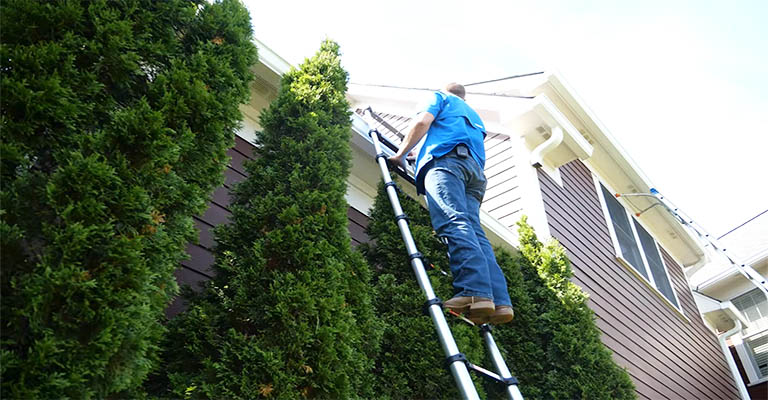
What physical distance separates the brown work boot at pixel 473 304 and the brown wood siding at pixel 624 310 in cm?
309

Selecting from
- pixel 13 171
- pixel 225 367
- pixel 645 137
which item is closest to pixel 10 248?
pixel 13 171

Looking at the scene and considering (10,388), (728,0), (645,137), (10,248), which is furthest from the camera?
(645,137)

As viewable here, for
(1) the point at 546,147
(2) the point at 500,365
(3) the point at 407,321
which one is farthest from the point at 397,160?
(1) the point at 546,147

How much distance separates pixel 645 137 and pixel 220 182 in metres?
9.90

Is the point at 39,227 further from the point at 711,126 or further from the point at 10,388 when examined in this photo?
the point at 711,126

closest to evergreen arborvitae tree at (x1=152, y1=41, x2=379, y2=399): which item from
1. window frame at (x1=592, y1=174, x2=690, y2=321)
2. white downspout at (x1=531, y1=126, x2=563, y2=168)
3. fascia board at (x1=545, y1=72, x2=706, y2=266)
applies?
white downspout at (x1=531, y1=126, x2=563, y2=168)

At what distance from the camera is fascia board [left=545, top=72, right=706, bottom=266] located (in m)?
7.41

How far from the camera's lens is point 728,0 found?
8133 millimetres

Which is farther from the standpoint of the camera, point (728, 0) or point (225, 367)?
point (728, 0)

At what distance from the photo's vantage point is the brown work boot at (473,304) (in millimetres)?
2666

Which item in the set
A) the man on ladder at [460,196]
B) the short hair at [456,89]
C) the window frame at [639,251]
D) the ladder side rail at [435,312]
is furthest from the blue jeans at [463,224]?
the window frame at [639,251]

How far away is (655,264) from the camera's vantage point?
29.7ft

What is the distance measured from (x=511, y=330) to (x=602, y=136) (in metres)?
5.37

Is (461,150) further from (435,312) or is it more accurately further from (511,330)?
(511,330)
